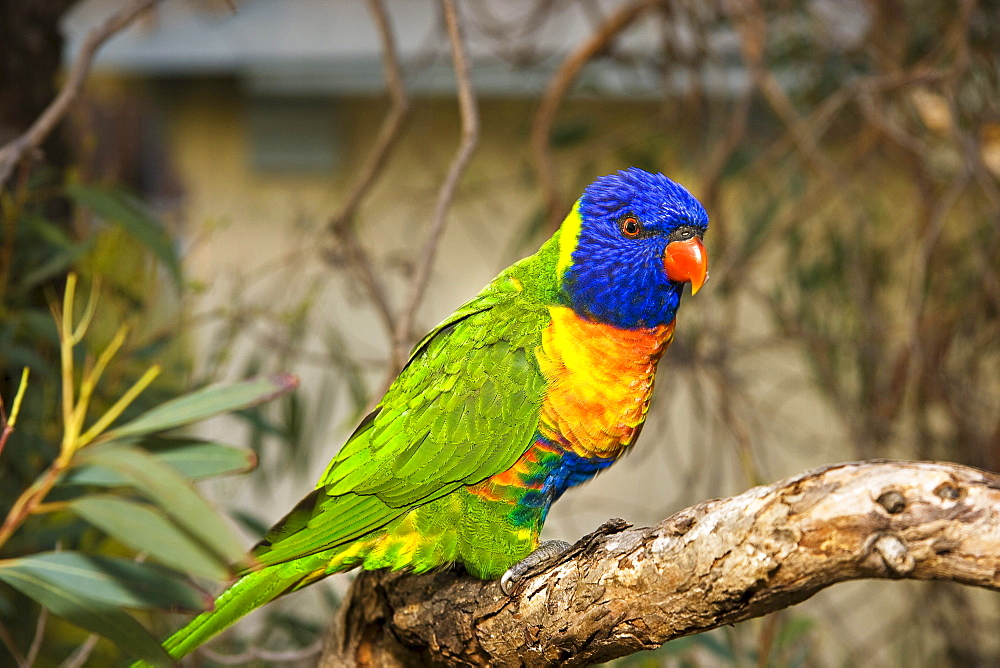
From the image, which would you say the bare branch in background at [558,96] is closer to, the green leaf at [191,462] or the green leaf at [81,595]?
the green leaf at [191,462]

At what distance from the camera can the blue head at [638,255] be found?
55.0 inches

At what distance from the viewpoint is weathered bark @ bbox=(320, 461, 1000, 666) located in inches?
30.5

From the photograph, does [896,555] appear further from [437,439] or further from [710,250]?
[710,250]

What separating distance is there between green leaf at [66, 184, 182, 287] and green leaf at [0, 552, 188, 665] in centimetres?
84

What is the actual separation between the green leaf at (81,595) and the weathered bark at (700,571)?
1.42 ft

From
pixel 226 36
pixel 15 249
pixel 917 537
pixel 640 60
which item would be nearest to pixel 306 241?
pixel 226 36

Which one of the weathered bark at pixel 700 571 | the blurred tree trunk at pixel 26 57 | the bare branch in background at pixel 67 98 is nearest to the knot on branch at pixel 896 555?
the weathered bark at pixel 700 571

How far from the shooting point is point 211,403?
1.15m

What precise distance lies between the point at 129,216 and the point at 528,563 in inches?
44.0

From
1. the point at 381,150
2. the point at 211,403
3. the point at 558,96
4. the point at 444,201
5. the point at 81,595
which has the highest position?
the point at 558,96

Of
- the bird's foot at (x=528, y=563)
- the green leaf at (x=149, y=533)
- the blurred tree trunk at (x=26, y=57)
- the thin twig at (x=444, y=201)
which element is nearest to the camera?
the green leaf at (x=149, y=533)

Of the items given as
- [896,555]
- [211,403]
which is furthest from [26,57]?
[896,555]

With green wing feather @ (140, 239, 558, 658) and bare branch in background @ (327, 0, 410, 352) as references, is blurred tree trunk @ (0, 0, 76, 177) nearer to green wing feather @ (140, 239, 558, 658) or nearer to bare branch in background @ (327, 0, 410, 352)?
A: bare branch in background @ (327, 0, 410, 352)

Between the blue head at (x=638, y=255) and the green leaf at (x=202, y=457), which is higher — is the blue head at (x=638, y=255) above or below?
above
